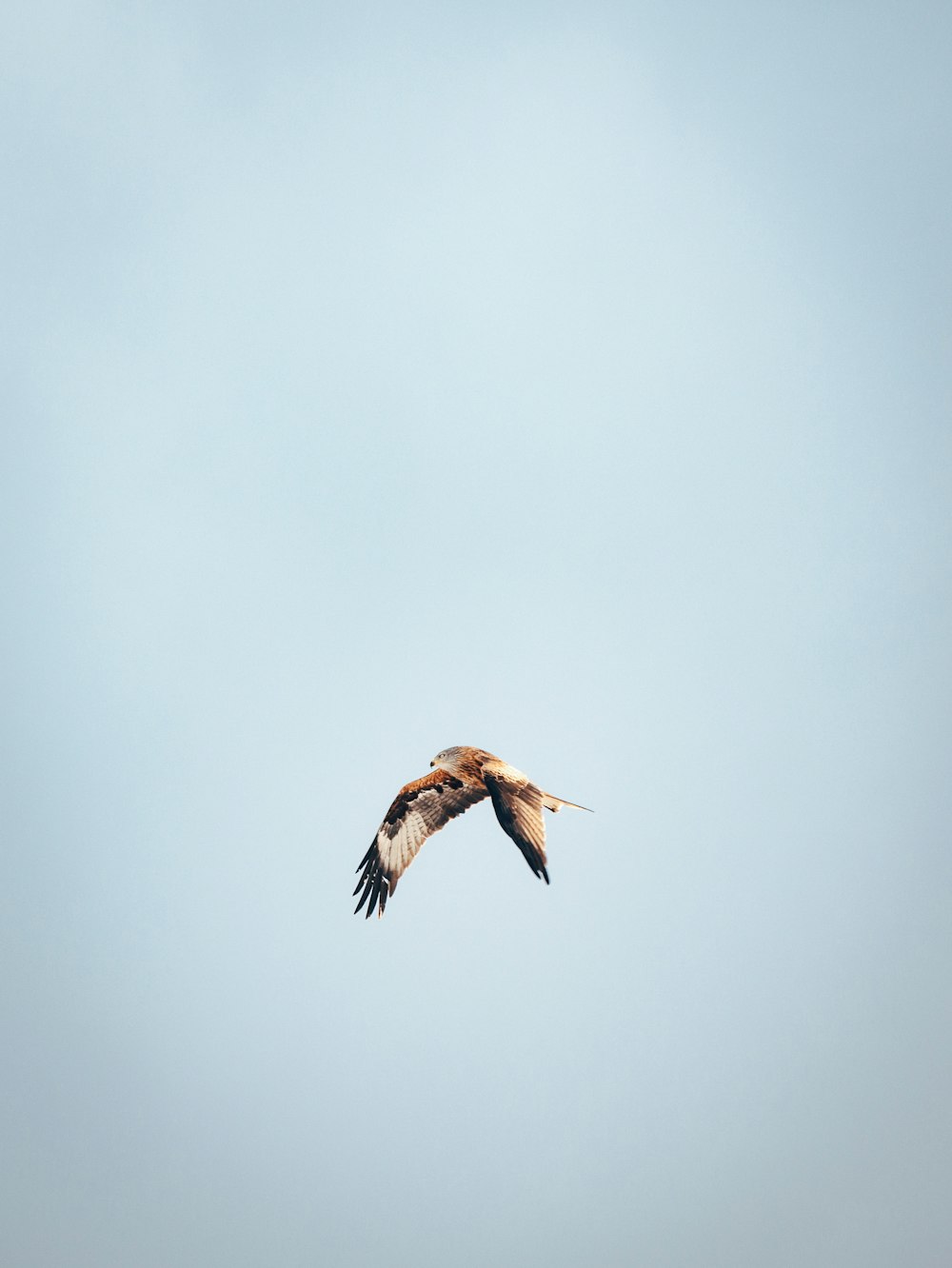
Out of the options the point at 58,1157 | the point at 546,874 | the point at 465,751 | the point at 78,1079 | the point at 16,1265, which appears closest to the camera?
the point at 546,874

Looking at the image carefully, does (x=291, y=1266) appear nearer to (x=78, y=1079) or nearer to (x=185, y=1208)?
(x=185, y=1208)

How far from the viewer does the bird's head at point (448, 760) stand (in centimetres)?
1563

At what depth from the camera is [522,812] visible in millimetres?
14188

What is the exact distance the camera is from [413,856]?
16.0m

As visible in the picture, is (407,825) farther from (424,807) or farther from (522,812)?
(522,812)

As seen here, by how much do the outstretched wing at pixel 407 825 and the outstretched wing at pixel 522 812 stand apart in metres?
0.83

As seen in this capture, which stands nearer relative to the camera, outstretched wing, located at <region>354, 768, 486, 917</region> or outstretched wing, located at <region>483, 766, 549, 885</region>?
outstretched wing, located at <region>483, 766, 549, 885</region>

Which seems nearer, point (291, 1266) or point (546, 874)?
point (546, 874)

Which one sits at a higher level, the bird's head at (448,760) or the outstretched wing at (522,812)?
the bird's head at (448,760)

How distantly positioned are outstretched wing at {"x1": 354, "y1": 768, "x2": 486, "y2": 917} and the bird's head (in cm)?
9

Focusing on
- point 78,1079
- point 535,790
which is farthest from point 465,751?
point 78,1079

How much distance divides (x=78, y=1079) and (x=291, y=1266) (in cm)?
4831

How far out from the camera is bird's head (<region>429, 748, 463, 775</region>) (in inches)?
615

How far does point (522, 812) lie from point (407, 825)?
96.2 inches
